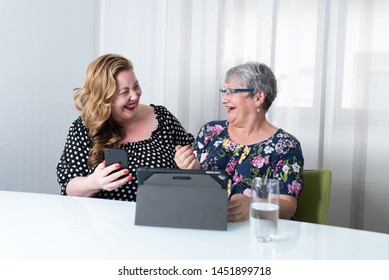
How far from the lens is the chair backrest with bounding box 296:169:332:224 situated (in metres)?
1.96

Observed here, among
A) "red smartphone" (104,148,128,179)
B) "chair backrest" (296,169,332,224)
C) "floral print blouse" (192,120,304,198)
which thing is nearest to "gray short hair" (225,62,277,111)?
"floral print blouse" (192,120,304,198)

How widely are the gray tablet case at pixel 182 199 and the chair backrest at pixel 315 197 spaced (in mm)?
823

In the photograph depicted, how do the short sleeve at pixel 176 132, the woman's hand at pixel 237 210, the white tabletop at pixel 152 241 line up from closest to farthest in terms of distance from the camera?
the white tabletop at pixel 152 241, the woman's hand at pixel 237 210, the short sleeve at pixel 176 132

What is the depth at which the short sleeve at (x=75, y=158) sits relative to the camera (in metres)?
2.10

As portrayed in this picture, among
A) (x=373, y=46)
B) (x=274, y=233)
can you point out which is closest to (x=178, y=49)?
(x=373, y=46)

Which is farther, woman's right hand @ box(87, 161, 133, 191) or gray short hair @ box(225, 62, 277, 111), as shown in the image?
gray short hair @ box(225, 62, 277, 111)

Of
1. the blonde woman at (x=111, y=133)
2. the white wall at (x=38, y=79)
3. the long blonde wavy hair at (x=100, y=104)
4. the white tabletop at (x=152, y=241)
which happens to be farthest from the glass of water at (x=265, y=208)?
the white wall at (x=38, y=79)

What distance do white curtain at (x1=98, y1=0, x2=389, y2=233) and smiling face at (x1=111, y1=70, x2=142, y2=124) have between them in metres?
0.94

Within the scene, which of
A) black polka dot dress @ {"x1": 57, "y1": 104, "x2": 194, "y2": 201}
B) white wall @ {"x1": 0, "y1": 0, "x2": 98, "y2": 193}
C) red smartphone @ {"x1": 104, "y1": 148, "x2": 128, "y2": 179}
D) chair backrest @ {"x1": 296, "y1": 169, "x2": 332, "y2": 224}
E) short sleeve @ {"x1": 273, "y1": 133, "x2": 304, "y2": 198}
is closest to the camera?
red smartphone @ {"x1": 104, "y1": 148, "x2": 128, "y2": 179}

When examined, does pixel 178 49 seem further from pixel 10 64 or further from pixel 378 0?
pixel 378 0

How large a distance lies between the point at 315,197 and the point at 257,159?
1.06ft

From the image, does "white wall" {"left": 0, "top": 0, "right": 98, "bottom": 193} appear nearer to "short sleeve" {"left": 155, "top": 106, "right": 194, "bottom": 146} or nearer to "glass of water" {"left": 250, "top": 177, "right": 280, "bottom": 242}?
"short sleeve" {"left": 155, "top": 106, "right": 194, "bottom": 146}

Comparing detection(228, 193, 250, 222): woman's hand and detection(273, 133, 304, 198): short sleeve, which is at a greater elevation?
detection(273, 133, 304, 198): short sleeve

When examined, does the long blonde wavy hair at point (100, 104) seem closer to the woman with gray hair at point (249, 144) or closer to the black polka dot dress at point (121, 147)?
the black polka dot dress at point (121, 147)
